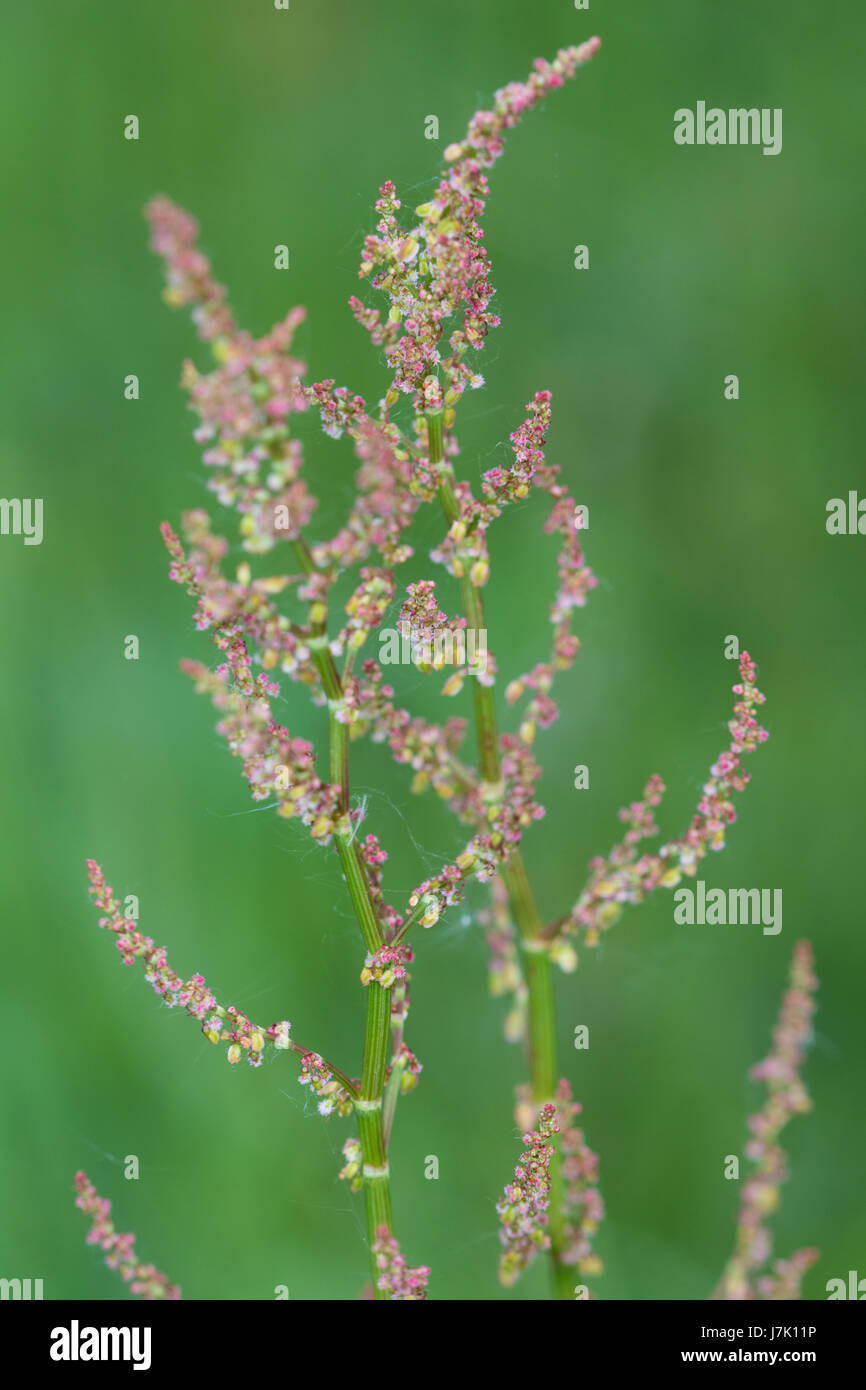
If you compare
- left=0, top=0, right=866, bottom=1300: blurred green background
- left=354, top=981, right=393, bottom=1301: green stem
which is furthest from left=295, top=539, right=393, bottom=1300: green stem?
left=0, top=0, right=866, bottom=1300: blurred green background

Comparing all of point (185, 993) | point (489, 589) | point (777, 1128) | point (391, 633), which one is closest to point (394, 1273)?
point (185, 993)

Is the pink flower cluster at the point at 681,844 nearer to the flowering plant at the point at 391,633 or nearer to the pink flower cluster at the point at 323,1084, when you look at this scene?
the flowering plant at the point at 391,633

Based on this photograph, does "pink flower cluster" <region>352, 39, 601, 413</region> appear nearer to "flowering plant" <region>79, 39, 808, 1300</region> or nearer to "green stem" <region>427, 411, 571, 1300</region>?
"flowering plant" <region>79, 39, 808, 1300</region>

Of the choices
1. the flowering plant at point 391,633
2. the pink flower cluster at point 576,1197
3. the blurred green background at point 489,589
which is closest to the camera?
the flowering plant at point 391,633

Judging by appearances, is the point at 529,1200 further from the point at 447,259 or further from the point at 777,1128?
the point at 447,259

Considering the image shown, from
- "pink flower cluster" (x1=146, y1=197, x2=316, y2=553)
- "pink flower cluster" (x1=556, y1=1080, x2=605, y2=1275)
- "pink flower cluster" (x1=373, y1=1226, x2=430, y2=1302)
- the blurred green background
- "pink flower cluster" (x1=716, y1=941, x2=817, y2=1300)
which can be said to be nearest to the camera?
"pink flower cluster" (x1=146, y1=197, x2=316, y2=553)

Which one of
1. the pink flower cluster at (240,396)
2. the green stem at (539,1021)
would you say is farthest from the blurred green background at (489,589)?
the pink flower cluster at (240,396)
